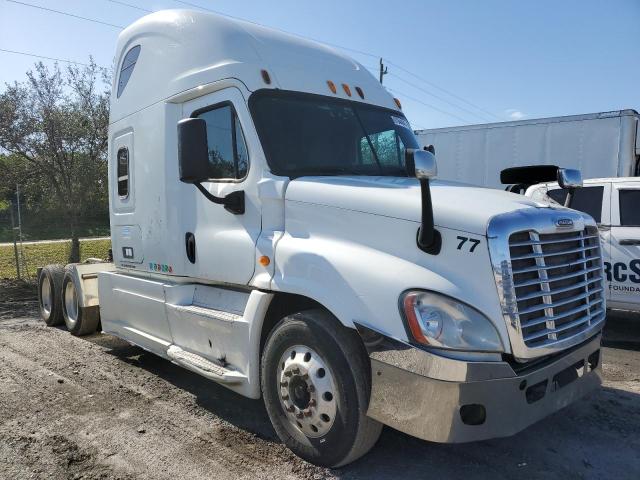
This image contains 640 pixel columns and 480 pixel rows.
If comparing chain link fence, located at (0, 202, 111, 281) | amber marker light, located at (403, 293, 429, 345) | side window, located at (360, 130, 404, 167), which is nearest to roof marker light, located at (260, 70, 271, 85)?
side window, located at (360, 130, 404, 167)

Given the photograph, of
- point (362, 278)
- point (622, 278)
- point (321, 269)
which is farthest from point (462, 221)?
point (622, 278)

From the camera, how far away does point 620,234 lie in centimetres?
675

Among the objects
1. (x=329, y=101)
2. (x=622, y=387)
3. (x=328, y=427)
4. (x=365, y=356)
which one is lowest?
(x=622, y=387)

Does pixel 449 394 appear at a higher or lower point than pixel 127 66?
lower

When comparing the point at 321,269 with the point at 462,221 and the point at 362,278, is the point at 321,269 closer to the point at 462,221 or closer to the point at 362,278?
the point at 362,278

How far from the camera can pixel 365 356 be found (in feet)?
10.3

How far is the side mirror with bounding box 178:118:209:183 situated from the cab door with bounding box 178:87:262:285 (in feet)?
1.05

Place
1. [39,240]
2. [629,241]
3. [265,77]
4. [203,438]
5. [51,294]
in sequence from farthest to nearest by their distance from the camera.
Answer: [39,240]
[51,294]
[629,241]
[265,77]
[203,438]

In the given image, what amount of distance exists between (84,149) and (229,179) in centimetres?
1036

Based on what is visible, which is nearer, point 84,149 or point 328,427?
point 328,427

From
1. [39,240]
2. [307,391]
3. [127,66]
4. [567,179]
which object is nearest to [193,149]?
A: [307,391]

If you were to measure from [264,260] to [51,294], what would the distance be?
18.4 ft

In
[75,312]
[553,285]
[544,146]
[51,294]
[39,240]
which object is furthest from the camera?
[39,240]

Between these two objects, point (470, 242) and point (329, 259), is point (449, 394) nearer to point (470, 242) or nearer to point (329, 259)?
point (470, 242)
